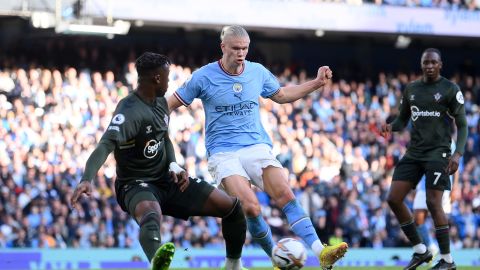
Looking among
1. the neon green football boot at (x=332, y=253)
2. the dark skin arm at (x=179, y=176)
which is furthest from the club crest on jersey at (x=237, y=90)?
the neon green football boot at (x=332, y=253)

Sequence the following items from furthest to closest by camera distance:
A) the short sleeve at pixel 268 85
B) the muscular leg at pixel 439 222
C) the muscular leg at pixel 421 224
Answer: the muscular leg at pixel 421 224 < the muscular leg at pixel 439 222 < the short sleeve at pixel 268 85

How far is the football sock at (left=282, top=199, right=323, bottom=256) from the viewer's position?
1009cm

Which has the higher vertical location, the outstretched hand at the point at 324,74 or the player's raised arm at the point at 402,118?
the outstretched hand at the point at 324,74

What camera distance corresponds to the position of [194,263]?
18.6 metres

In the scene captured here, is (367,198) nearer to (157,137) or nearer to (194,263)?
(194,263)

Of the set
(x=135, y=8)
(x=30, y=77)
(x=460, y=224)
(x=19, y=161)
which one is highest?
(x=135, y=8)

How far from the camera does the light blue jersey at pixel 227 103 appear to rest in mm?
Answer: 10711

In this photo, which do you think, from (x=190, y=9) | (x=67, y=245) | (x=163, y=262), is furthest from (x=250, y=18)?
(x=163, y=262)

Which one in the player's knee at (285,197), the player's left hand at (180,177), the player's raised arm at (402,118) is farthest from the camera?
the player's raised arm at (402,118)

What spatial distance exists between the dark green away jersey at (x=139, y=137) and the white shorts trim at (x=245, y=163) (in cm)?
130

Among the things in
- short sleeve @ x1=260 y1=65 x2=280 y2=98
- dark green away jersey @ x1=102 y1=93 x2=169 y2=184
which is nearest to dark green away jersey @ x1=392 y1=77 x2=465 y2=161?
short sleeve @ x1=260 y1=65 x2=280 y2=98

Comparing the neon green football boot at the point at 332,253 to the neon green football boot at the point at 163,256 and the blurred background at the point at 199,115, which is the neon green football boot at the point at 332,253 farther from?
the blurred background at the point at 199,115

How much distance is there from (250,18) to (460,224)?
767 centimetres

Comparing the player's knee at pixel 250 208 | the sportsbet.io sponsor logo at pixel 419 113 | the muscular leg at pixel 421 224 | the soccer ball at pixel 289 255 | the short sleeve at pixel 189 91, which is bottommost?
the muscular leg at pixel 421 224
